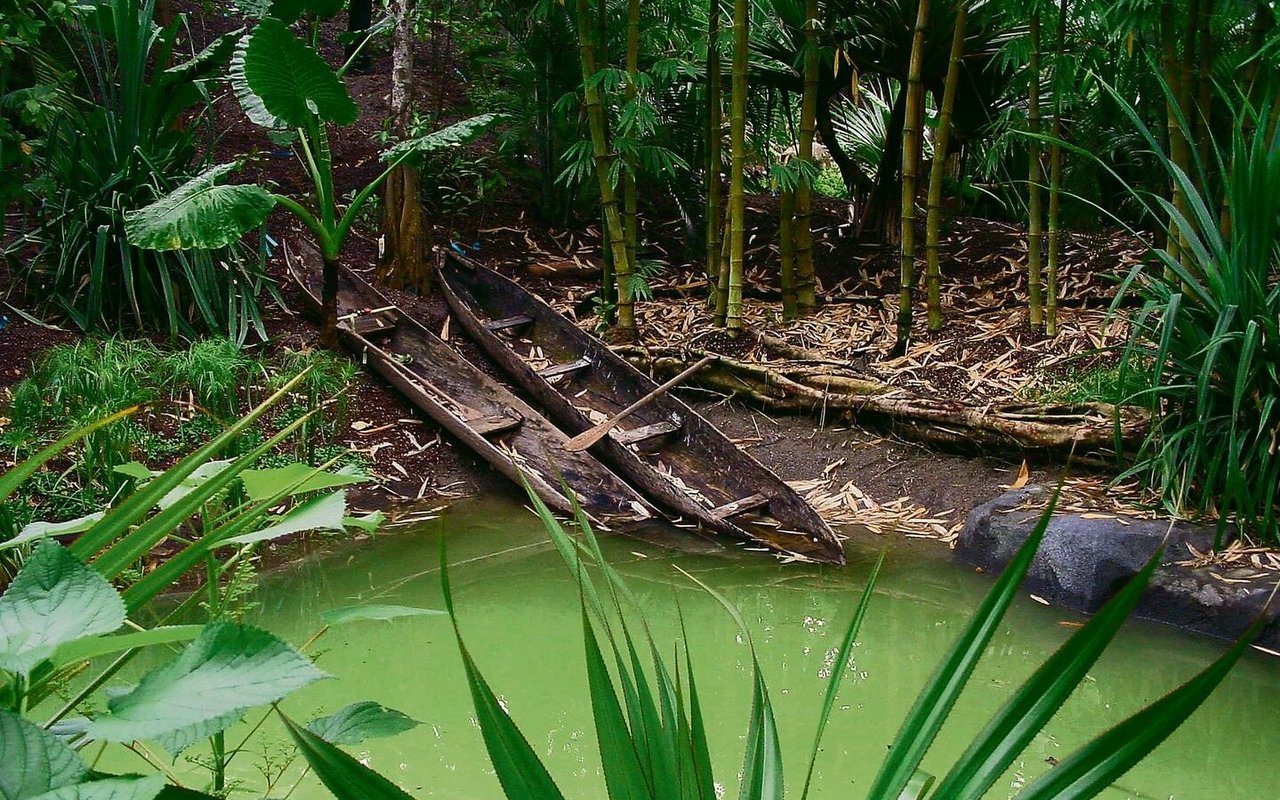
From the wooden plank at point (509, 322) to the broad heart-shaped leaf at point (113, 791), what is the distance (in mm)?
4770

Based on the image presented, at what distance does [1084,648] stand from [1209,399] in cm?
284

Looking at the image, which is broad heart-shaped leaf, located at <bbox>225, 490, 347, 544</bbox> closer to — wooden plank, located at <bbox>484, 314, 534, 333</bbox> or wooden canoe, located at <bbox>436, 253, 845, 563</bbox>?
wooden canoe, located at <bbox>436, 253, 845, 563</bbox>

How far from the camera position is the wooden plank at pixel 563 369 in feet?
16.3

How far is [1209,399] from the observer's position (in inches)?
130

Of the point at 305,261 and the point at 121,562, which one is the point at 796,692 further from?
the point at 305,261

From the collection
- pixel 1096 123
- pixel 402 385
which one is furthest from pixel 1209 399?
pixel 402 385

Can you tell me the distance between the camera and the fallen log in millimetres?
3803

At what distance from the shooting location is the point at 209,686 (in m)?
0.63

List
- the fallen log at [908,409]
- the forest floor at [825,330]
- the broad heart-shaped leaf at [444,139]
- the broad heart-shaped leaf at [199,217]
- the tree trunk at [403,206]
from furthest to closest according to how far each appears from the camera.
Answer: the tree trunk at [403,206]
the broad heart-shaped leaf at [444,139]
the forest floor at [825,330]
the broad heart-shaped leaf at [199,217]
the fallen log at [908,409]

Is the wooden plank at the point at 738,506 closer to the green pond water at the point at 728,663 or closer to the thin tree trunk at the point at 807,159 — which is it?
the green pond water at the point at 728,663

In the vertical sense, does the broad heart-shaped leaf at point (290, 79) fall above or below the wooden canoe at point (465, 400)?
above

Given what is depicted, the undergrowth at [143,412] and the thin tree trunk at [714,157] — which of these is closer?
the undergrowth at [143,412]

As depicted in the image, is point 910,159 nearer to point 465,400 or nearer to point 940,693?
point 465,400

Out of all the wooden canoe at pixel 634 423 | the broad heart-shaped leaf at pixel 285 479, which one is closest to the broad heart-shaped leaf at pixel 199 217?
the wooden canoe at pixel 634 423
